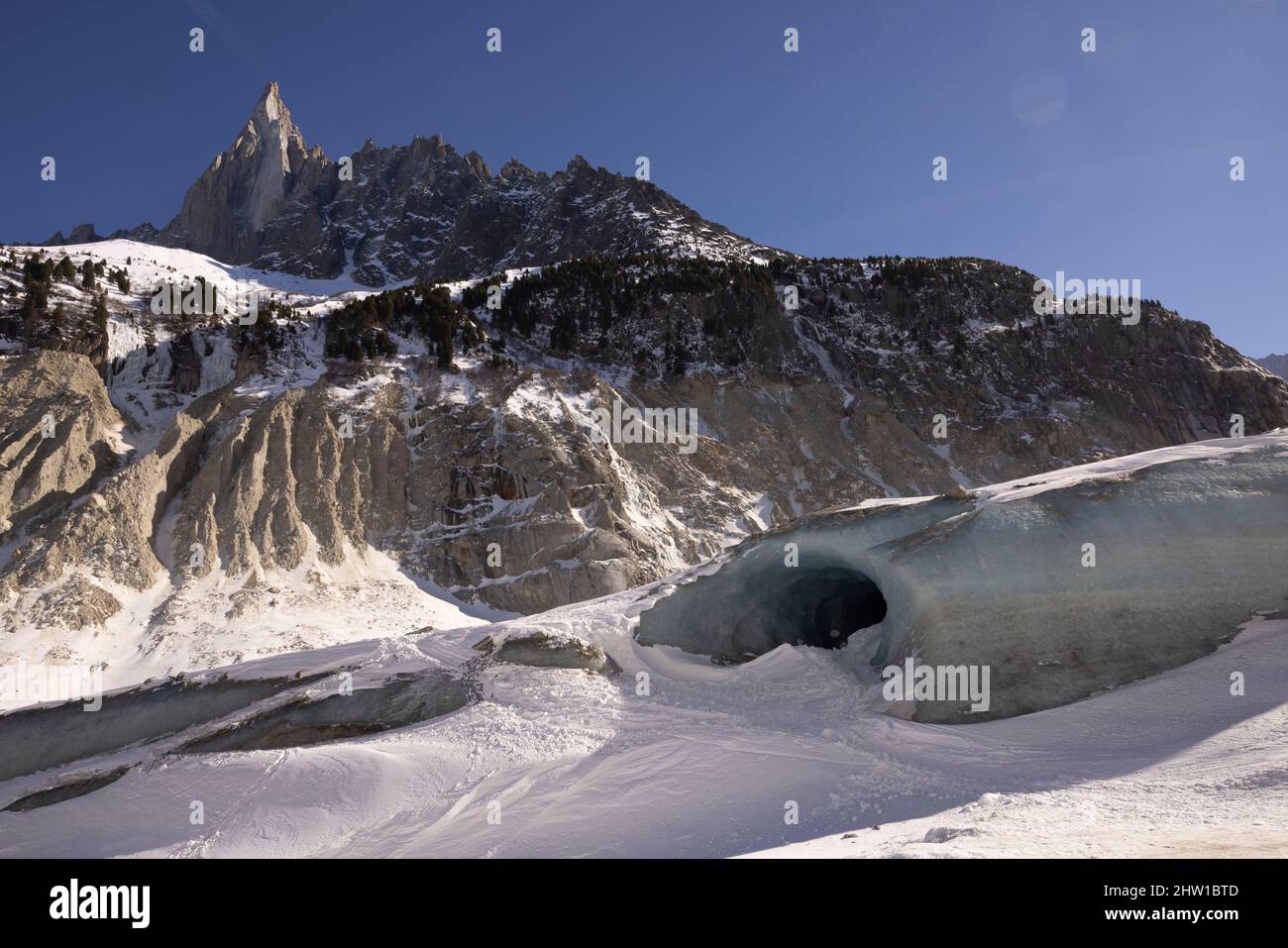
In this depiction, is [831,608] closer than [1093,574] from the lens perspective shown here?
No

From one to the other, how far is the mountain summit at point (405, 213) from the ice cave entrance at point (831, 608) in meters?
50.9

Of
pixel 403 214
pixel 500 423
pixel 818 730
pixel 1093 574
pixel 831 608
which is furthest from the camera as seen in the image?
pixel 403 214

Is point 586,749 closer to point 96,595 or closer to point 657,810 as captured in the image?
point 657,810

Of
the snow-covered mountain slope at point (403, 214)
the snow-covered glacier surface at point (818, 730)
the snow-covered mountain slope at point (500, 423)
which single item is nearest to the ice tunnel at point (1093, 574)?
the snow-covered glacier surface at point (818, 730)

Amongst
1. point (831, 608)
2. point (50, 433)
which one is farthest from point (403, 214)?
point (831, 608)

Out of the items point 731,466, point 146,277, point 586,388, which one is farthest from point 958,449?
point 146,277

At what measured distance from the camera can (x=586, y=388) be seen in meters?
38.7

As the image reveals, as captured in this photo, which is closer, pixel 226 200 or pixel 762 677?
pixel 762 677

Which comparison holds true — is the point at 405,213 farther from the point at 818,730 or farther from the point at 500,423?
the point at 818,730

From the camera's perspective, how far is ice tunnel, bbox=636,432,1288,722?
32.2ft

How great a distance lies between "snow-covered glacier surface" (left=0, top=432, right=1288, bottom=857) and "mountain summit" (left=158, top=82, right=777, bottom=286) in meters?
54.7

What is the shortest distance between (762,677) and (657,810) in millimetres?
4620

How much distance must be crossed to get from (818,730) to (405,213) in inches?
3901

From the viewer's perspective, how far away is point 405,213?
9656 centimetres
